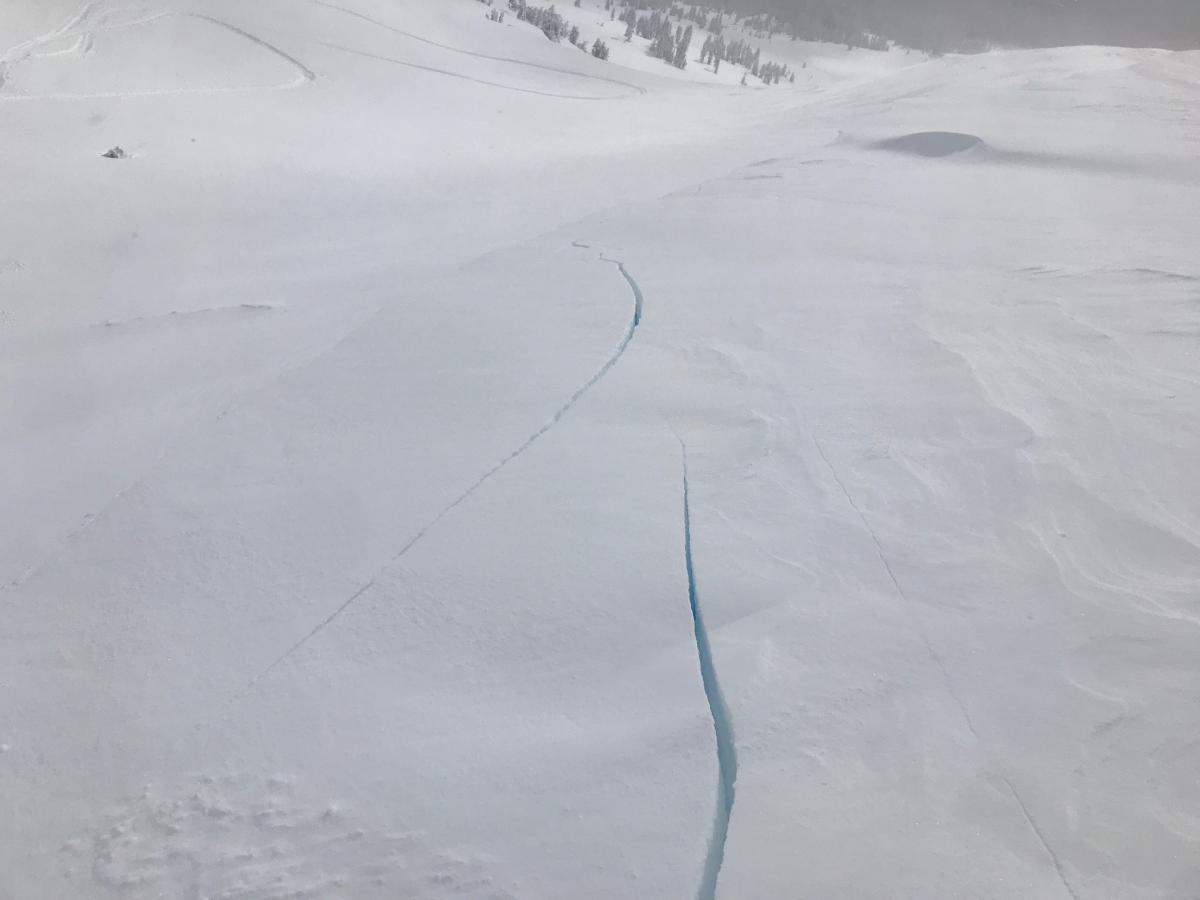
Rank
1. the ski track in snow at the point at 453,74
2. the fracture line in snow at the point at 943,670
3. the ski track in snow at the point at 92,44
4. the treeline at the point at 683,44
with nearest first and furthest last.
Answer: the fracture line in snow at the point at 943,670 < the ski track in snow at the point at 92,44 < the ski track in snow at the point at 453,74 < the treeline at the point at 683,44

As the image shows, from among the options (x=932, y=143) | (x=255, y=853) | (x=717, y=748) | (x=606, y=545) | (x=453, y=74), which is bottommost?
(x=255, y=853)

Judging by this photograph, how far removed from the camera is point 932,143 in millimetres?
4566

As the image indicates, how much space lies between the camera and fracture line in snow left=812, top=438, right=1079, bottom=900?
3.73 feet

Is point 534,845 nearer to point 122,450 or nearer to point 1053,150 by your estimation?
point 122,450

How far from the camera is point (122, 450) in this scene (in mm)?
2137

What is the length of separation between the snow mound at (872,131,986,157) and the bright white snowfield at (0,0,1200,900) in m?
0.62

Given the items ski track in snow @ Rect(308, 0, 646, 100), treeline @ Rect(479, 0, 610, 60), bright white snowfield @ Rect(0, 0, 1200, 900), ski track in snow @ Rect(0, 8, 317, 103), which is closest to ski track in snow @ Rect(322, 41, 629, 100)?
ski track in snow @ Rect(308, 0, 646, 100)

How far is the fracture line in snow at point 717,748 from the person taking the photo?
114cm

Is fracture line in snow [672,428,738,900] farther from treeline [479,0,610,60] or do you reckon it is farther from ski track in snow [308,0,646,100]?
treeline [479,0,610,60]

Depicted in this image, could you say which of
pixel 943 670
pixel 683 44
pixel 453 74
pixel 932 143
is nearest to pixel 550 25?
pixel 683 44

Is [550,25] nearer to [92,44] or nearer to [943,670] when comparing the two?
[92,44]

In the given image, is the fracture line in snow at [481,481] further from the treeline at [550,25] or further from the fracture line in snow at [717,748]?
the treeline at [550,25]

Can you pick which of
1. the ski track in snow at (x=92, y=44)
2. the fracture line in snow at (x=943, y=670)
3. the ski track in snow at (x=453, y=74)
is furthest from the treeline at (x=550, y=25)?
the fracture line in snow at (x=943, y=670)

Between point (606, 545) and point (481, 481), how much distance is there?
39cm
